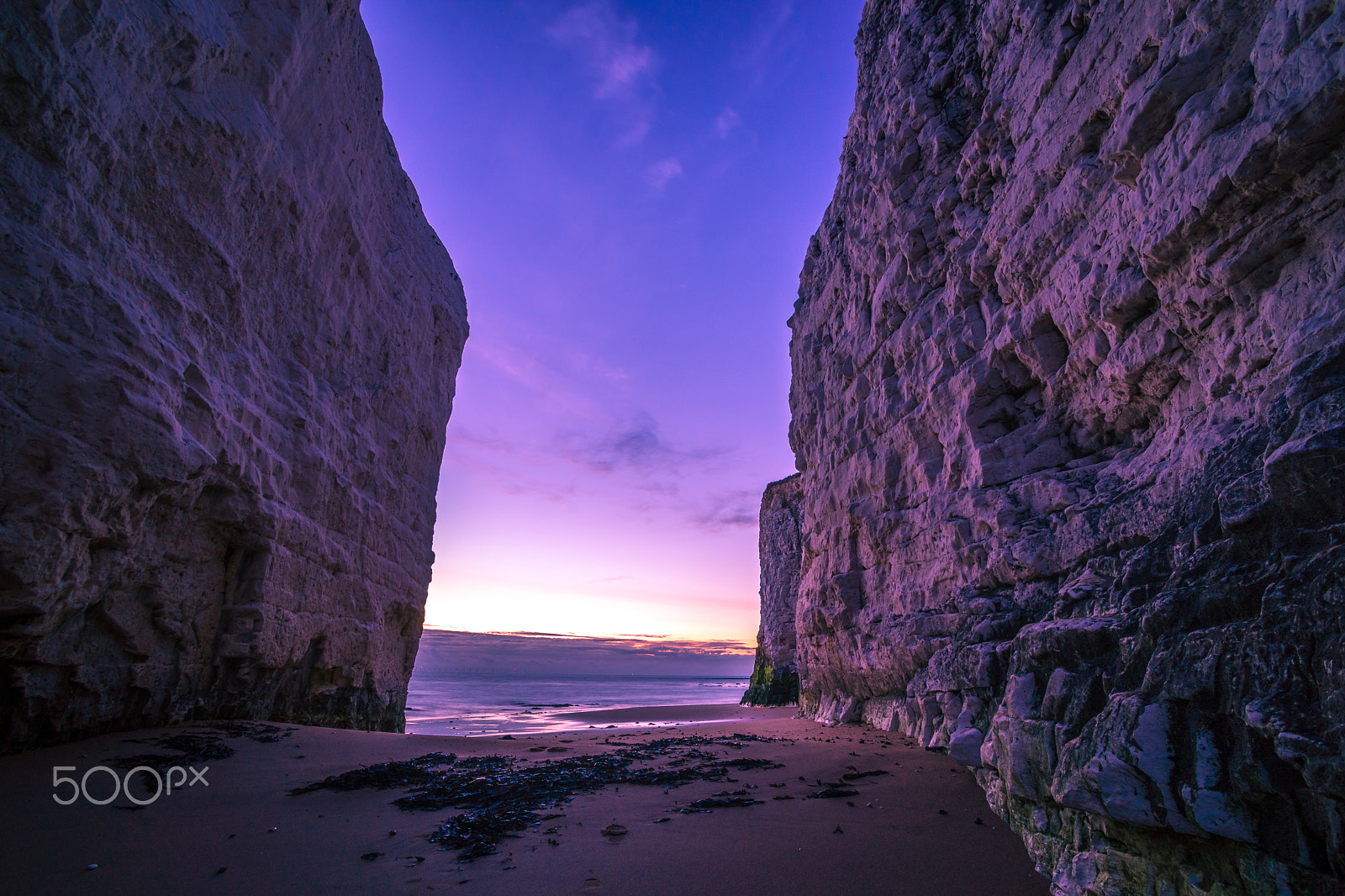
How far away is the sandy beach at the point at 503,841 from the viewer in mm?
4016

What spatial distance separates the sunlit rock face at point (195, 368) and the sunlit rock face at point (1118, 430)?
341 inches

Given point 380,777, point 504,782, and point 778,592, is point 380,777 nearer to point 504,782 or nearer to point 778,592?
point 504,782

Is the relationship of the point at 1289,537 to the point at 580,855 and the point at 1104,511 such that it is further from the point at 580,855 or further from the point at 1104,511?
the point at 580,855

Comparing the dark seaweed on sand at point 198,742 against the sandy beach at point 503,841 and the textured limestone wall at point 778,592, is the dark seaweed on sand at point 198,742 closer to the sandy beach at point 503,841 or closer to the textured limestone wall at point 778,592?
the sandy beach at point 503,841

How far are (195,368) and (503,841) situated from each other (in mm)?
6916

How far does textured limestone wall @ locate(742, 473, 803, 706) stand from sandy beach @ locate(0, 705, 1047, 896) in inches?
908

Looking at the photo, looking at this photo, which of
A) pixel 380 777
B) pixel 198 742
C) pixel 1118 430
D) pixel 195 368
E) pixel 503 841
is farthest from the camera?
pixel 195 368

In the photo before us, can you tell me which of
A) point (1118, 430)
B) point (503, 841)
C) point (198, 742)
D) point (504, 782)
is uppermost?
point (1118, 430)

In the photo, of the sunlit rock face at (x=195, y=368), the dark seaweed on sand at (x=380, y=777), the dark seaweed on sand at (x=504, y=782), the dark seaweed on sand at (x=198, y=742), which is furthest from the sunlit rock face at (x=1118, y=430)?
the sunlit rock face at (x=195, y=368)

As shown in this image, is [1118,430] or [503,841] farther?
[1118,430]

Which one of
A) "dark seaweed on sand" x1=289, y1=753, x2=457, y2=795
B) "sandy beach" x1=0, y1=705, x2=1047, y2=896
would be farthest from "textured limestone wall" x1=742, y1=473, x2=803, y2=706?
"sandy beach" x1=0, y1=705, x2=1047, y2=896

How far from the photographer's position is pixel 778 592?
31.5 m

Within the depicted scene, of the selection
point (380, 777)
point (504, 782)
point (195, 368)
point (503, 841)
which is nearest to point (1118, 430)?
point (503, 841)

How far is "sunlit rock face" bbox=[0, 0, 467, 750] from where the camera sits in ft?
18.8
